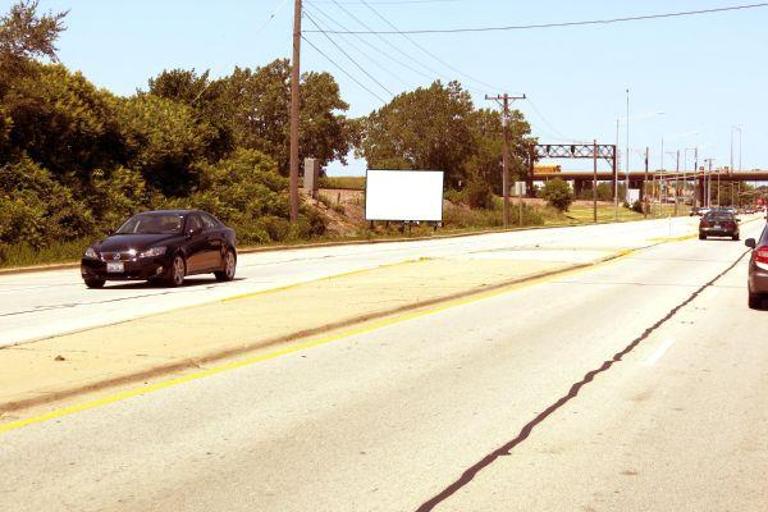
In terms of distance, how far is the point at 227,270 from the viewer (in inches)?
907

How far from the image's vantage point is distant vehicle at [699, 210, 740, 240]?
51781 mm

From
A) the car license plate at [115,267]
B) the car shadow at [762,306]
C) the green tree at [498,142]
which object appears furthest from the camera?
the green tree at [498,142]

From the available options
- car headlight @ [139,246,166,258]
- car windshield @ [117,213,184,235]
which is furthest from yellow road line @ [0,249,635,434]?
car windshield @ [117,213,184,235]

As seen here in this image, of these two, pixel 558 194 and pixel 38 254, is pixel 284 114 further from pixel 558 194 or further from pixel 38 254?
pixel 38 254

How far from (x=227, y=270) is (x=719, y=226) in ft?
114

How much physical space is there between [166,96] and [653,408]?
1578 inches

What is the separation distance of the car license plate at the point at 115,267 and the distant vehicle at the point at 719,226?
37611mm

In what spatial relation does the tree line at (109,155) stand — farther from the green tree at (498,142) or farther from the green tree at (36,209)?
the green tree at (498,142)

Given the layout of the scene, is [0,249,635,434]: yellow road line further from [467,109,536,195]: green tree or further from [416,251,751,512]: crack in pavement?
[467,109,536,195]: green tree

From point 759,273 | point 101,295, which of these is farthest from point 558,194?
point 759,273

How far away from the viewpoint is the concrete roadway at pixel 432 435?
6004mm

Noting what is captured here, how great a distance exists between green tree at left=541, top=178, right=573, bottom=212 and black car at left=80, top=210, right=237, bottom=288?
111 meters

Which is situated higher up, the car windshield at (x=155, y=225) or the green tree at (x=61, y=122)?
the green tree at (x=61, y=122)

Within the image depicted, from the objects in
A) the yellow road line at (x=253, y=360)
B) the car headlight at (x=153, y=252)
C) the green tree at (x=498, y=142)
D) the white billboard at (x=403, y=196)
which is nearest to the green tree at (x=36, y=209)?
the car headlight at (x=153, y=252)
